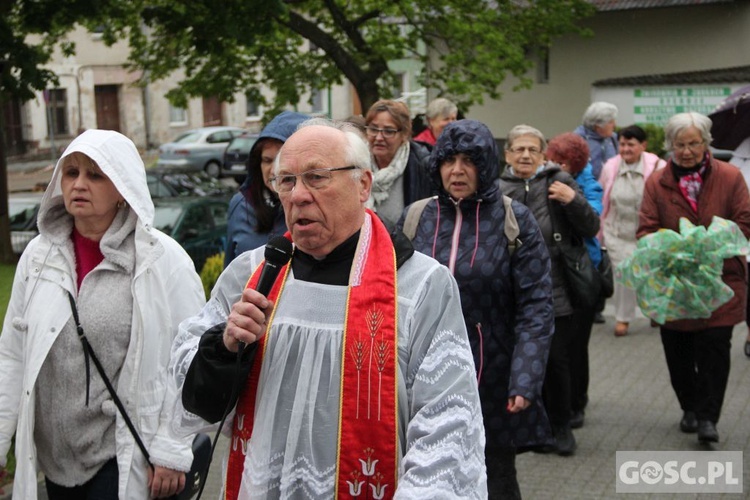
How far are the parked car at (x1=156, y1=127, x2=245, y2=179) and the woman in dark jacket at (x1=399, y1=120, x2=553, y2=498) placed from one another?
3114 centimetres

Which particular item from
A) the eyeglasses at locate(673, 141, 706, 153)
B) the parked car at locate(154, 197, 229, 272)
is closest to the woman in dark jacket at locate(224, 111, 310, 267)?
the eyeglasses at locate(673, 141, 706, 153)

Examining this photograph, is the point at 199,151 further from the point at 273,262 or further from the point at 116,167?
the point at 273,262

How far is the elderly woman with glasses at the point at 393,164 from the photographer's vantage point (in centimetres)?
614

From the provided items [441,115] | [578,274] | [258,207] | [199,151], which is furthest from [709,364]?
[199,151]

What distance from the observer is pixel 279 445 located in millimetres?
2855

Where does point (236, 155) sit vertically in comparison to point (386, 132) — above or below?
below

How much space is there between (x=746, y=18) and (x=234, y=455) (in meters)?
26.7

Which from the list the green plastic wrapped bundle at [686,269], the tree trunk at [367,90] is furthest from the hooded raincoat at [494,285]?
the tree trunk at [367,90]

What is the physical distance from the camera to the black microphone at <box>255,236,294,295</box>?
2.82 meters

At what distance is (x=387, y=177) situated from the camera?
6.12 metres

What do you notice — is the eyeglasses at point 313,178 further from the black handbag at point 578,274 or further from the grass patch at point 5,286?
the grass patch at point 5,286

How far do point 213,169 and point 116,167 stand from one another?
3267cm

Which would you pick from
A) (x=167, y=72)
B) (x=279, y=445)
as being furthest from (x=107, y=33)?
(x=279, y=445)

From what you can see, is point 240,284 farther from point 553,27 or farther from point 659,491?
point 553,27
